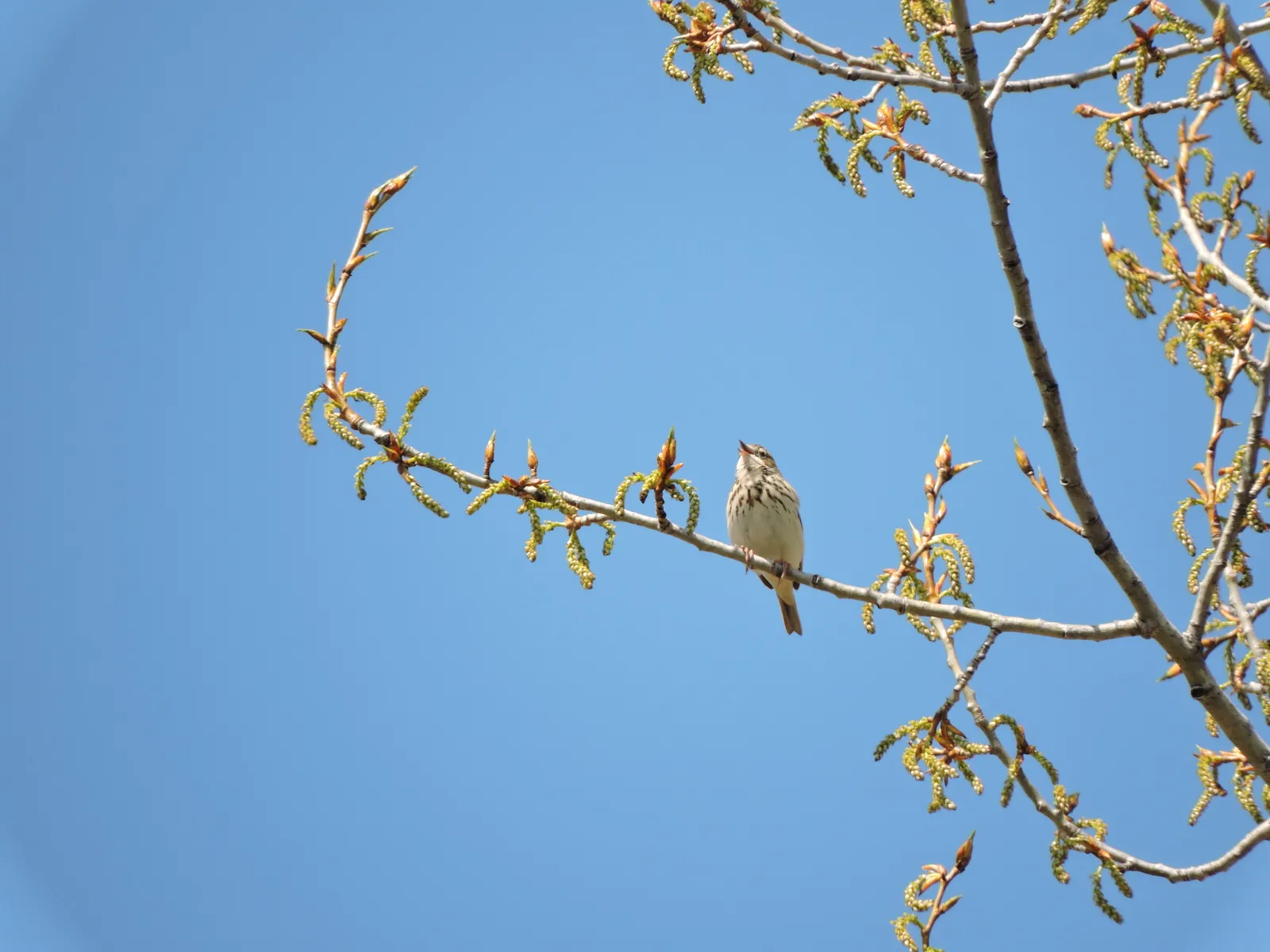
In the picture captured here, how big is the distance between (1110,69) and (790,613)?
22.3 feet

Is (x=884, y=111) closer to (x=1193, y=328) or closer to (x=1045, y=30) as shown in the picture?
(x=1045, y=30)

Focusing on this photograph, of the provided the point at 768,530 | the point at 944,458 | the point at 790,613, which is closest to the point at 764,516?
the point at 768,530

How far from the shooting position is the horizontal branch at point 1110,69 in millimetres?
3869

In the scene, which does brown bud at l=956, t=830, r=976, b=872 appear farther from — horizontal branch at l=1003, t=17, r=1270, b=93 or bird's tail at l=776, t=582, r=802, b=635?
bird's tail at l=776, t=582, r=802, b=635

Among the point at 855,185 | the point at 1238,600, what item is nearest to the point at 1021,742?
the point at 1238,600

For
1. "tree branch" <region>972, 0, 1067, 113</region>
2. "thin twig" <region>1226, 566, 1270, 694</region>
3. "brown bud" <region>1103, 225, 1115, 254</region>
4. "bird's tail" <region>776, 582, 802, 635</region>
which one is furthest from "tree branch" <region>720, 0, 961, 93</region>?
"bird's tail" <region>776, 582, 802, 635</region>

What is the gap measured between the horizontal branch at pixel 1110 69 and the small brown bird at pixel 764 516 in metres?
4.89

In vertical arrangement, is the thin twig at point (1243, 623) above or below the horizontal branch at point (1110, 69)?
below

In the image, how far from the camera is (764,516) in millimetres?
8758

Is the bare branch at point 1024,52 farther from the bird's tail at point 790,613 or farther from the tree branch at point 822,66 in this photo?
the bird's tail at point 790,613

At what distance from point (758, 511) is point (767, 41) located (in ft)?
16.8

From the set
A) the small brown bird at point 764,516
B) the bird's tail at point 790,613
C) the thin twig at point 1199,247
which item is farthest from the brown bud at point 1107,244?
the bird's tail at point 790,613

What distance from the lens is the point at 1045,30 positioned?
391cm

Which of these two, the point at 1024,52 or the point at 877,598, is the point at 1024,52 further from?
the point at 877,598
